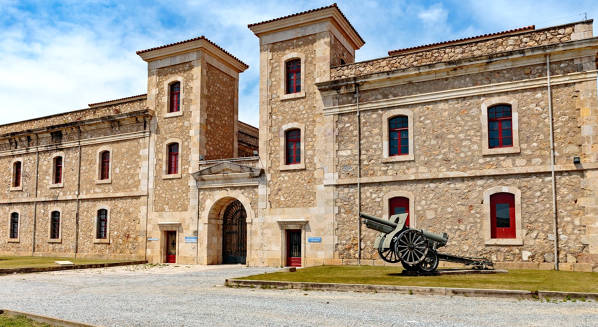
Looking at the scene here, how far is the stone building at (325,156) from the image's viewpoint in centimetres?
1559

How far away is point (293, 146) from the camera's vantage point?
20250 mm

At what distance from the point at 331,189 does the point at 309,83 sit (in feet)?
14.0

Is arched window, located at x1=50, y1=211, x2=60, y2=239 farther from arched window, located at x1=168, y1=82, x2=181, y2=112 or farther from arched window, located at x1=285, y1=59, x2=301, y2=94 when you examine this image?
arched window, located at x1=285, y1=59, x2=301, y2=94

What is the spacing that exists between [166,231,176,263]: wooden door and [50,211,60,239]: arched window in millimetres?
7208

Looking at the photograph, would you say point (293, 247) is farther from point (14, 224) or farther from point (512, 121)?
point (14, 224)

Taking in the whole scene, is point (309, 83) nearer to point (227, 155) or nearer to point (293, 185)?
point (293, 185)

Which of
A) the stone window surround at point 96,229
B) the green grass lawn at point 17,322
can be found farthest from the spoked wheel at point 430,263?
the stone window surround at point 96,229

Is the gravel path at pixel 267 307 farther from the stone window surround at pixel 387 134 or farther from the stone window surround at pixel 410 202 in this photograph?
the stone window surround at pixel 387 134

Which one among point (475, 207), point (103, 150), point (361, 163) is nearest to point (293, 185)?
point (361, 163)

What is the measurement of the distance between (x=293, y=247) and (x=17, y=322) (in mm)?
12724

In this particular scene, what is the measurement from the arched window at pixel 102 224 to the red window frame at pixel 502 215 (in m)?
17.5

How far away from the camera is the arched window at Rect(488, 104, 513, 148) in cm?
1638

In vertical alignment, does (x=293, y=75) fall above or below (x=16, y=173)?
above

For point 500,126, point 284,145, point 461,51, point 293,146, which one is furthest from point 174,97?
point 500,126
